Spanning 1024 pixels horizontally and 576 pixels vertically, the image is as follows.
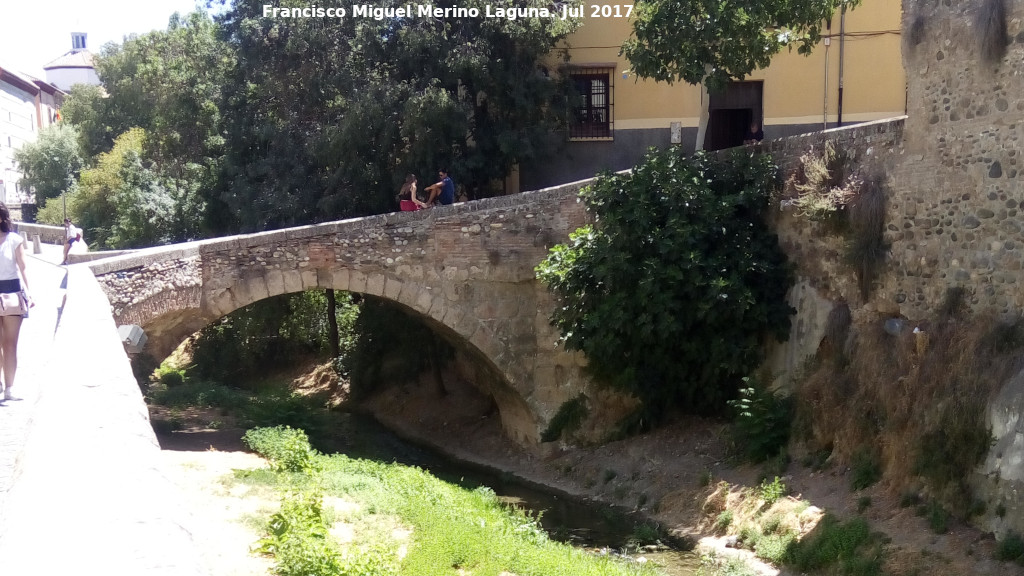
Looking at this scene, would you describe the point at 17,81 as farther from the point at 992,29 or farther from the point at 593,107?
the point at 992,29

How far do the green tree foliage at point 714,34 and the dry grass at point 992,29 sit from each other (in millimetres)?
3292

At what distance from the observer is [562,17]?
15211 mm

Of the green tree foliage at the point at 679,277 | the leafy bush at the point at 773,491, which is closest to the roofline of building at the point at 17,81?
the green tree foliage at the point at 679,277

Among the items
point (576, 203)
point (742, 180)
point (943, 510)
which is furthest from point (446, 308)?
point (943, 510)

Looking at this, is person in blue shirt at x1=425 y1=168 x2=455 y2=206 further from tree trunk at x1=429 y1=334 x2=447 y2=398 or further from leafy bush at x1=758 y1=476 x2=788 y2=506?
leafy bush at x1=758 y1=476 x2=788 y2=506

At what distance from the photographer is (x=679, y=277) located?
34.9ft

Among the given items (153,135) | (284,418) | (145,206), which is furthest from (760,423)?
(153,135)

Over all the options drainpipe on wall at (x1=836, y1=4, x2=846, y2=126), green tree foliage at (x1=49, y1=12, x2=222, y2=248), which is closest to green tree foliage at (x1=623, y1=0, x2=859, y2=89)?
drainpipe on wall at (x1=836, y1=4, x2=846, y2=126)

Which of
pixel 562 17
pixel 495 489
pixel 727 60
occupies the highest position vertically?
pixel 562 17

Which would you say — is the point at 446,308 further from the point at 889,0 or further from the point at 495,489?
the point at 889,0

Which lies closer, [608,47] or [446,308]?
[446,308]

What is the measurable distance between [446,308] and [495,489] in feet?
8.58

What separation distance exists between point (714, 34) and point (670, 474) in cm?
565

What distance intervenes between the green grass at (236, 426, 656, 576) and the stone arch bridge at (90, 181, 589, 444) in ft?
9.16
